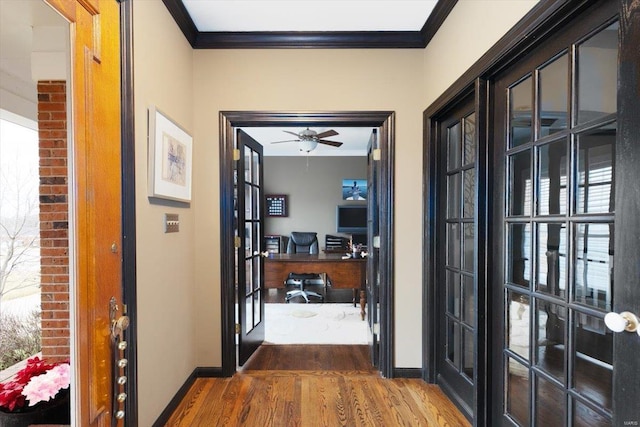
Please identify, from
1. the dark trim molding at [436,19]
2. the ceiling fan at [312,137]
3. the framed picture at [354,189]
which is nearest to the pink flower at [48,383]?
the dark trim molding at [436,19]

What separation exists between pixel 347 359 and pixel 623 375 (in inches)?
89.5

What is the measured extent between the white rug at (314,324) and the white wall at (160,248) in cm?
130

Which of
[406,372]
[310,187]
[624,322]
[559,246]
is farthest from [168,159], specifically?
[310,187]

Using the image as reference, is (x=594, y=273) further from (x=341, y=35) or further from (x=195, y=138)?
(x=195, y=138)

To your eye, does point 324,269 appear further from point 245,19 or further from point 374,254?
point 245,19

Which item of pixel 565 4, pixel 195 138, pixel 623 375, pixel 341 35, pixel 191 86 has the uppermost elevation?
pixel 341 35

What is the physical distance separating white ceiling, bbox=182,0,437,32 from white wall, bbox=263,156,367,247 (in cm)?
430

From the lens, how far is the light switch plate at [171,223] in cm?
202

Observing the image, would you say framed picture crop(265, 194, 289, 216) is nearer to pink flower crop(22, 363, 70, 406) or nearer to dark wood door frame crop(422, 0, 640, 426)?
dark wood door frame crop(422, 0, 640, 426)

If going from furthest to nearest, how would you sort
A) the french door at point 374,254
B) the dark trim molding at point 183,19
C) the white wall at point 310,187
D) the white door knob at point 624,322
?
1. the white wall at point 310,187
2. the french door at point 374,254
3. the dark trim molding at point 183,19
4. the white door knob at point 624,322

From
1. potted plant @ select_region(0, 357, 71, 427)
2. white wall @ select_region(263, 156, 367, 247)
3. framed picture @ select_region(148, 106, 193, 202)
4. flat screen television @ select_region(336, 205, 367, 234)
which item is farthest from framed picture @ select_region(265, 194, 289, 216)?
potted plant @ select_region(0, 357, 71, 427)

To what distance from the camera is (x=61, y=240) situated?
3.30 feet

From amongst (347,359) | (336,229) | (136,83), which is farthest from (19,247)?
(336,229)

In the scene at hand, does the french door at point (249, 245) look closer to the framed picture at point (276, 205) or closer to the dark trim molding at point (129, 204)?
the dark trim molding at point (129, 204)
